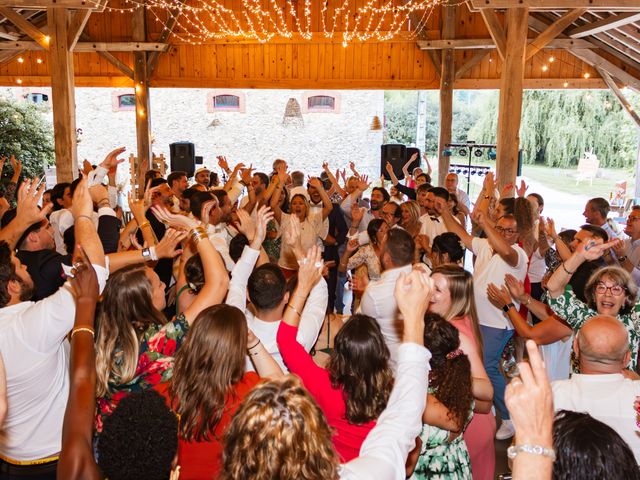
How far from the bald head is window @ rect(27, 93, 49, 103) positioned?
1759 centimetres

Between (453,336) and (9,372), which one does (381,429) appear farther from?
(9,372)

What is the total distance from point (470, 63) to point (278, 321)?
9.41m

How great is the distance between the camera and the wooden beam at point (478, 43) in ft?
34.6

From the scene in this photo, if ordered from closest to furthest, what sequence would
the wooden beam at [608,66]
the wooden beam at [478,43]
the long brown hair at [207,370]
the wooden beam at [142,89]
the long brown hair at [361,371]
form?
the long brown hair at [207,370] < the long brown hair at [361,371] < the wooden beam at [478,43] < the wooden beam at [608,66] < the wooden beam at [142,89]

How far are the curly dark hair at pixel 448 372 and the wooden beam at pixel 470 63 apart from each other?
9.66m

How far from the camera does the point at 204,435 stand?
70.3 inches

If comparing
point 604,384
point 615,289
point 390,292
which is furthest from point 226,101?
point 604,384

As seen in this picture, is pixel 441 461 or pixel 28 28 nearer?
pixel 441 461

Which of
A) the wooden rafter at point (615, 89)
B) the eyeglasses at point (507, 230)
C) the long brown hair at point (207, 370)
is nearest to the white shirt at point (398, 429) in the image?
the long brown hair at point (207, 370)

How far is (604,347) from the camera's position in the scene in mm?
2205

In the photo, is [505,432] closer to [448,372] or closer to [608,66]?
[448,372]

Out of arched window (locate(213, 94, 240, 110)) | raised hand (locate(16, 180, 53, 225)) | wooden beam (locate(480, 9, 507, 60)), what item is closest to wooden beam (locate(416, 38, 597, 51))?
wooden beam (locate(480, 9, 507, 60))

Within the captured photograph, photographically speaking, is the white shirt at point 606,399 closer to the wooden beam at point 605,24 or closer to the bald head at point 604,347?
the bald head at point 604,347

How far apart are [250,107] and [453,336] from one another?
617 inches
